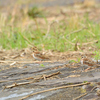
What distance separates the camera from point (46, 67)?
2.37m

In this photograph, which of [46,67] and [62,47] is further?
[62,47]

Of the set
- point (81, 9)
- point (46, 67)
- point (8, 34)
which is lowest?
point (46, 67)

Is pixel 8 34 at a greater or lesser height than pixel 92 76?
greater

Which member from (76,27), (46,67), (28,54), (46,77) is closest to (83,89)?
(46,77)

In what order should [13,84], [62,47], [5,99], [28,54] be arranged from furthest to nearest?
[62,47]
[28,54]
[13,84]
[5,99]

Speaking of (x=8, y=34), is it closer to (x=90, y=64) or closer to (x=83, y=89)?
(x=90, y=64)

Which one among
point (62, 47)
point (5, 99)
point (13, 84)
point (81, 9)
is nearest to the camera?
point (5, 99)

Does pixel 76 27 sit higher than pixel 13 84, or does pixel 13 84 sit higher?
pixel 76 27

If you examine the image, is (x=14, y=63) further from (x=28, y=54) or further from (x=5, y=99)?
(x=5, y=99)

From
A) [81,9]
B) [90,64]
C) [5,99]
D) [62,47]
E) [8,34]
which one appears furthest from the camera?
[81,9]

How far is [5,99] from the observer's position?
1.81 m

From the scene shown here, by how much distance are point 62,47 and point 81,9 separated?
5398 mm

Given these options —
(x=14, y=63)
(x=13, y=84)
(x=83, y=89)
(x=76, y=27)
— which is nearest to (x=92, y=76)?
(x=83, y=89)

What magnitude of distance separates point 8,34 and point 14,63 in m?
2.19
